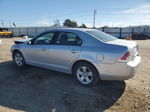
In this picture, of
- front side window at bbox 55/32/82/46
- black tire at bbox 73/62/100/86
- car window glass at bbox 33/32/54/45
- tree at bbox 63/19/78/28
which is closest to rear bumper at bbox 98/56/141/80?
black tire at bbox 73/62/100/86

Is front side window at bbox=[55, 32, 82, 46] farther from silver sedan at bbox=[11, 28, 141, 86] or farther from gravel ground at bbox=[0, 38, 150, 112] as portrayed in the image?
gravel ground at bbox=[0, 38, 150, 112]

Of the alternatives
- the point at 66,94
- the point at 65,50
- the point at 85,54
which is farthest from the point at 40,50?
the point at 66,94

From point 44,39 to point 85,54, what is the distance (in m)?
1.81

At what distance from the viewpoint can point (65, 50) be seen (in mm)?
4484

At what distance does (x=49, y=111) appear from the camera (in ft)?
10.4

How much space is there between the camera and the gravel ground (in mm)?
3312

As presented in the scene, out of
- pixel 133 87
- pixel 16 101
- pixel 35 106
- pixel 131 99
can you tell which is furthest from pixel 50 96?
pixel 133 87

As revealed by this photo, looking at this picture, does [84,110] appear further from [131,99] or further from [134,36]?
[134,36]

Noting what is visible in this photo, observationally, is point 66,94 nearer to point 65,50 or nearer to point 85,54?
point 85,54

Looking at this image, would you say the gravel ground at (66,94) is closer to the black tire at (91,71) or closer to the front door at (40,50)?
the black tire at (91,71)

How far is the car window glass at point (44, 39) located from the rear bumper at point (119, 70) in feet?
6.80

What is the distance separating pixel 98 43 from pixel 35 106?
7.22 feet

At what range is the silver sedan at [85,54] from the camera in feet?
12.2

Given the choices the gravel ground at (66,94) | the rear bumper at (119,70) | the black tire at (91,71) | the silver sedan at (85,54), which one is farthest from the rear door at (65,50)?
the rear bumper at (119,70)
